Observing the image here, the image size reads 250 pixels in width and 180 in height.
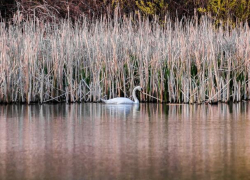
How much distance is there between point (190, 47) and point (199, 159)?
541cm

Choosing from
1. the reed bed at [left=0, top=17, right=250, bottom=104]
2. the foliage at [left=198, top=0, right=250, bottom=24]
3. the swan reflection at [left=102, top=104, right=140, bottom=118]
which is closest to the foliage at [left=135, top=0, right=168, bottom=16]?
the foliage at [left=198, top=0, right=250, bottom=24]

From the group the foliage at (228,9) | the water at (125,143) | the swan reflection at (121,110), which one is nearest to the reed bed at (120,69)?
the swan reflection at (121,110)

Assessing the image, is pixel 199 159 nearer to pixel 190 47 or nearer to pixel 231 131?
pixel 231 131

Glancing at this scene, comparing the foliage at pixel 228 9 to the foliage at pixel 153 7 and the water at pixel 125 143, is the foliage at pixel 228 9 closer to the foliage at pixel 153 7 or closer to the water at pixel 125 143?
the foliage at pixel 153 7

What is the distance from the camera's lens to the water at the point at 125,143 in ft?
15.5

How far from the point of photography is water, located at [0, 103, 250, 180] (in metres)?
4.71

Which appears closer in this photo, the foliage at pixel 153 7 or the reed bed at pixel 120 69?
the reed bed at pixel 120 69

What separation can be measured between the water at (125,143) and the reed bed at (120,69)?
98 cm

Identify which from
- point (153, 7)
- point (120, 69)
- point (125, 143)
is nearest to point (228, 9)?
point (153, 7)

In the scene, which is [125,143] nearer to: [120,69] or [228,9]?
[120,69]

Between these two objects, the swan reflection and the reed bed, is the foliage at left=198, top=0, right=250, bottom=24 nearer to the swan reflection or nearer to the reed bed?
the reed bed

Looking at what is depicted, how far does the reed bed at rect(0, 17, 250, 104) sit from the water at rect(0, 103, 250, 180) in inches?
38.5

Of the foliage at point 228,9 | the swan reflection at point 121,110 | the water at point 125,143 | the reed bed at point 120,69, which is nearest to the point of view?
the water at point 125,143

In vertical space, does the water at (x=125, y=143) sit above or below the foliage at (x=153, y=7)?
below
